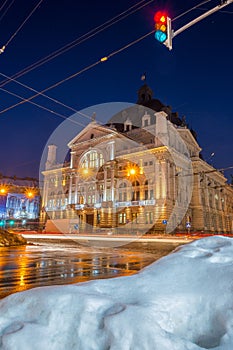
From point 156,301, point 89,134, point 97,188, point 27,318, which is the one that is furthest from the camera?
point 89,134

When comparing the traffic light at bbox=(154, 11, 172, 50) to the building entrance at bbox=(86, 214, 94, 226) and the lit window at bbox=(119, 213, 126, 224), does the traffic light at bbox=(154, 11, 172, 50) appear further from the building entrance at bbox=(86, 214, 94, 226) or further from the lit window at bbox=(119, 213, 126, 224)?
the building entrance at bbox=(86, 214, 94, 226)

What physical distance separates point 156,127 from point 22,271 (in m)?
41.0

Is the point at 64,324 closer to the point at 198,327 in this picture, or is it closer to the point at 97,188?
the point at 198,327

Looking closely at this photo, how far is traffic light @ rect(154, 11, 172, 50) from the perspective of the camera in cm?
666

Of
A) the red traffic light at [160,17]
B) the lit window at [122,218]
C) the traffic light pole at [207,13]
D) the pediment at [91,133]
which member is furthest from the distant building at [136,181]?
the red traffic light at [160,17]

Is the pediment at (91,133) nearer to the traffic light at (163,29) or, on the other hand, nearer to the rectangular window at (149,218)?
the rectangular window at (149,218)

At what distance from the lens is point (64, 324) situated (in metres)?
2.04

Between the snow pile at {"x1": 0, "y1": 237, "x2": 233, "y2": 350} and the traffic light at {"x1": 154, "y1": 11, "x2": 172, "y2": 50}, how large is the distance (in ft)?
19.2

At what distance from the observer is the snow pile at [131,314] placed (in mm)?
1880

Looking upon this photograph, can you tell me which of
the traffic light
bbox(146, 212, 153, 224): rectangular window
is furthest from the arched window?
the traffic light

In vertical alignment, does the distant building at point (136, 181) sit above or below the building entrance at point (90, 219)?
above

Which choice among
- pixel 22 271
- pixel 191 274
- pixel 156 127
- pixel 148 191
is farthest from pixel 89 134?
pixel 191 274

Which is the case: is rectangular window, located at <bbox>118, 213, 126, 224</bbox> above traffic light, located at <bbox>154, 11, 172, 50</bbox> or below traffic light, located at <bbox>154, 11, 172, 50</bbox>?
below

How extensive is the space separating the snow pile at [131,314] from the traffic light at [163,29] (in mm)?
5866
